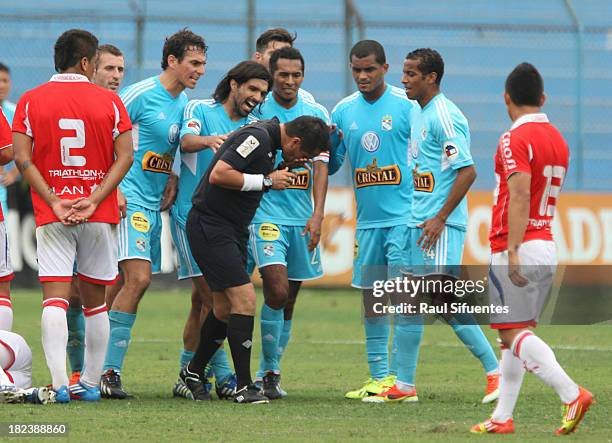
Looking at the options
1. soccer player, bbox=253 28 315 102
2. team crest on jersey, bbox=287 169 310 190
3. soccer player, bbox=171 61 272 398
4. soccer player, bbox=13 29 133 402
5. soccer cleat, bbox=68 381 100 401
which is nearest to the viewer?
soccer player, bbox=13 29 133 402

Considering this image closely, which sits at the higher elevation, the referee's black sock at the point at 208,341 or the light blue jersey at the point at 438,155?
the light blue jersey at the point at 438,155

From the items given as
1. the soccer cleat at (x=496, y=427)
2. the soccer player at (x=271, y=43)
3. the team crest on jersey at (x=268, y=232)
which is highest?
the soccer player at (x=271, y=43)

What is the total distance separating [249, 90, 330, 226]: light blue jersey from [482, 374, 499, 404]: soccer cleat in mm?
1837

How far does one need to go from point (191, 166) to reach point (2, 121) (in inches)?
61.4

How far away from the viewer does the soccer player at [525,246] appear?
6488 millimetres

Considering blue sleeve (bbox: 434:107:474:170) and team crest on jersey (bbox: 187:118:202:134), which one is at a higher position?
team crest on jersey (bbox: 187:118:202:134)

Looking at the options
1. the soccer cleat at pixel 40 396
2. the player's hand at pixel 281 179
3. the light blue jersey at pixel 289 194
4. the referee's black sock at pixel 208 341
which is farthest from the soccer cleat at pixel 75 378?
the player's hand at pixel 281 179

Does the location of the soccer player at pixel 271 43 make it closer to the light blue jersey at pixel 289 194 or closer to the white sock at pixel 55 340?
the light blue jersey at pixel 289 194

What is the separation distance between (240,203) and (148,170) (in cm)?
116

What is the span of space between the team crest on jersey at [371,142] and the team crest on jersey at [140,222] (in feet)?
5.67

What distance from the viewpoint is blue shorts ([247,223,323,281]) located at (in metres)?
8.80

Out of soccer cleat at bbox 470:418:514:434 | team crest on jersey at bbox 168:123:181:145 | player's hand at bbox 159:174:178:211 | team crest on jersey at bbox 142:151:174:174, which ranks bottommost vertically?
soccer cleat at bbox 470:418:514:434

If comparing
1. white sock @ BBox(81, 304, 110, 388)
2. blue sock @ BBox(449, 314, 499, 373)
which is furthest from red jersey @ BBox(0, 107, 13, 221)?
blue sock @ BBox(449, 314, 499, 373)

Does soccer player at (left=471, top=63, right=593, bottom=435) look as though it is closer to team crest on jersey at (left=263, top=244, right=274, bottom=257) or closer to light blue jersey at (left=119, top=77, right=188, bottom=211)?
team crest on jersey at (left=263, top=244, right=274, bottom=257)
